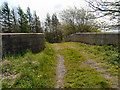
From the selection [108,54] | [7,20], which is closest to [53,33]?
[7,20]

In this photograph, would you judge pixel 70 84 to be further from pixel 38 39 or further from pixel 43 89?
pixel 38 39

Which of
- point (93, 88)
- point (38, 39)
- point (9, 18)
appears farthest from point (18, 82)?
point (9, 18)

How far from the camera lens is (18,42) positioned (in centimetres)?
A: 576

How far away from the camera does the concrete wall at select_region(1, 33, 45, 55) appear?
514 centimetres

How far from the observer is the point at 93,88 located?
2.83 meters

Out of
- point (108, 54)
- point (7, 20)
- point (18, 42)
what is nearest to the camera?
point (108, 54)

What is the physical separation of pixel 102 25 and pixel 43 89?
3.43 meters

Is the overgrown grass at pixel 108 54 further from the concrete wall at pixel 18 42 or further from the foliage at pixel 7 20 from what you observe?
the foliage at pixel 7 20

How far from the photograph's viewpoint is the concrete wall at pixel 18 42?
5.14 m

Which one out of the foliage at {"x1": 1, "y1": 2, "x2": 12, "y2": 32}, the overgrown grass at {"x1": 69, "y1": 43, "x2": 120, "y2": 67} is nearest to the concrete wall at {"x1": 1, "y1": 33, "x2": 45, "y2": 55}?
the overgrown grass at {"x1": 69, "y1": 43, "x2": 120, "y2": 67}

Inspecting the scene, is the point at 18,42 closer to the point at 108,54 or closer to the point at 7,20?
the point at 108,54

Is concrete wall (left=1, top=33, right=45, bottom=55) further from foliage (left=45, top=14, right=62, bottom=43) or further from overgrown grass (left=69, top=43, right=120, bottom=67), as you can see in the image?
foliage (left=45, top=14, right=62, bottom=43)

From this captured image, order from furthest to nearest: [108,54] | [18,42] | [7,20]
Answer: [7,20] < [18,42] < [108,54]

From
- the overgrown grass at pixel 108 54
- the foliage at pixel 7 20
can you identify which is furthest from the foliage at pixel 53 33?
the overgrown grass at pixel 108 54
